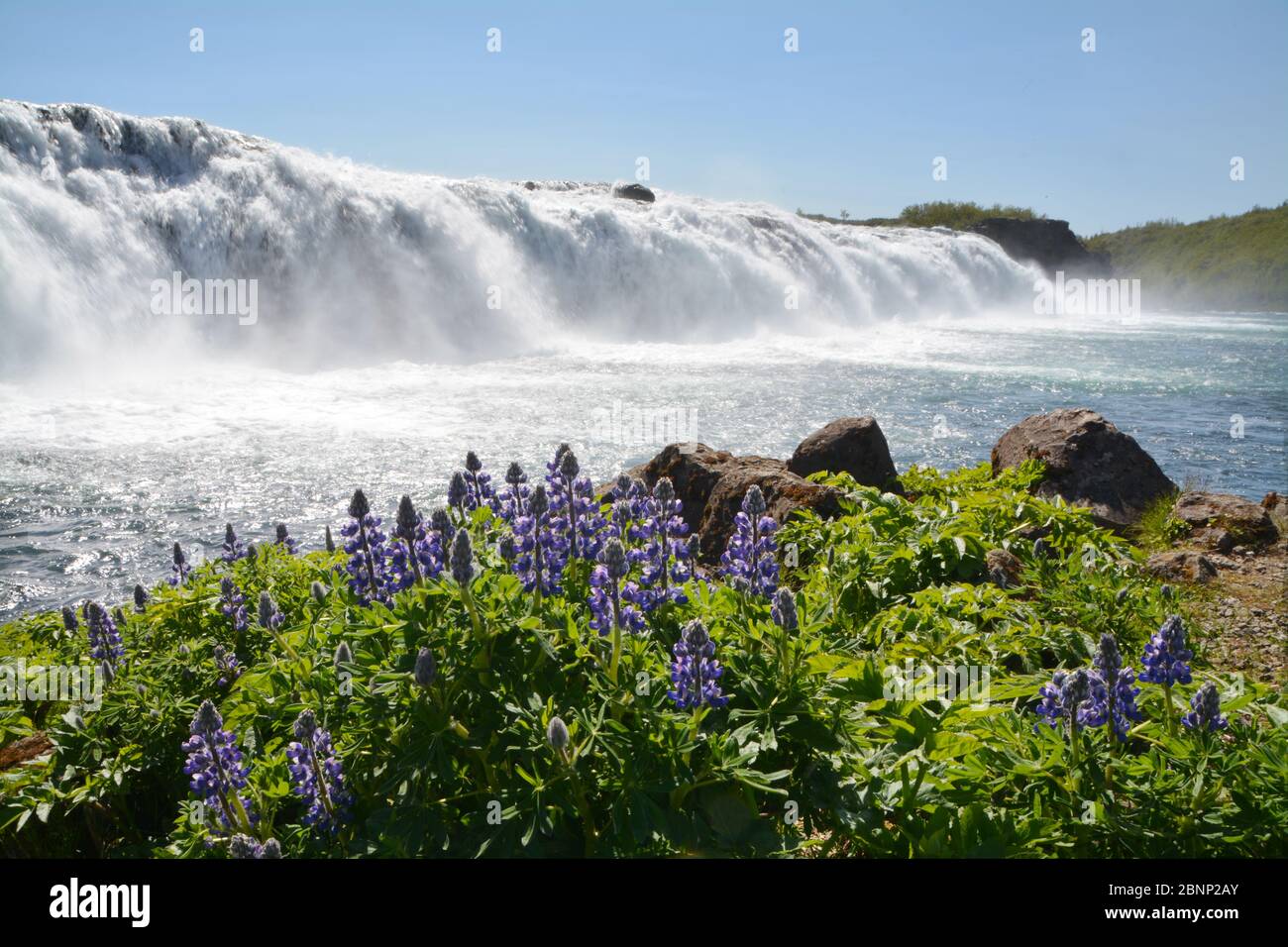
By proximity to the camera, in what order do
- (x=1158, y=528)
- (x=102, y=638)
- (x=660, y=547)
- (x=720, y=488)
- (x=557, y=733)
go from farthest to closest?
(x=1158, y=528) → (x=720, y=488) → (x=102, y=638) → (x=660, y=547) → (x=557, y=733)

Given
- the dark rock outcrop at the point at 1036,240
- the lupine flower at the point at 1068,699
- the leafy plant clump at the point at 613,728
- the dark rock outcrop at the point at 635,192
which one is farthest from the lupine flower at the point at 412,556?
the dark rock outcrop at the point at 1036,240

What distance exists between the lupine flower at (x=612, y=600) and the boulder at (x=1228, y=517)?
6983mm

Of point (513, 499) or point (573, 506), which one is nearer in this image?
point (573, 506)

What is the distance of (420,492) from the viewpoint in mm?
11734

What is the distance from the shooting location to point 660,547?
11.8 ft

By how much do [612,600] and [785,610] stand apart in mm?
605

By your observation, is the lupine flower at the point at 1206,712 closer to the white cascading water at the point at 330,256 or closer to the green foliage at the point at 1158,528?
the green foliage at the point at 1158,528

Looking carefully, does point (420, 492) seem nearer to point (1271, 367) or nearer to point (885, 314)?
point (1271, 367)

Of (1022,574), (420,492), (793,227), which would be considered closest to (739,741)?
(1022,574)

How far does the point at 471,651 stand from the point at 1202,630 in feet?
15.4

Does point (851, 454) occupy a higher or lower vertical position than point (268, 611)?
higher

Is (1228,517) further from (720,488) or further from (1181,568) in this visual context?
(720,488)

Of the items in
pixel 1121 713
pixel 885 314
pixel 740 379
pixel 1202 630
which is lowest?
pixel 1202 630

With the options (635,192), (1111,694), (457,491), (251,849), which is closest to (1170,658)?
(1111,694)
